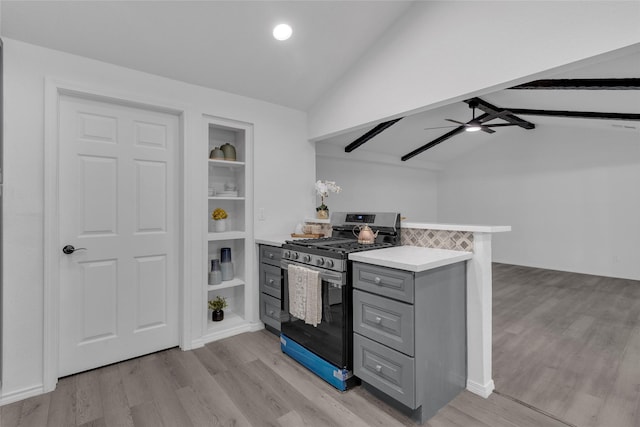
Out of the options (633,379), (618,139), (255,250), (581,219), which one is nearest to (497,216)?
(581,219)

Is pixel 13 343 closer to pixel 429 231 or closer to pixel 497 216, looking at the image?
pixel 429 231

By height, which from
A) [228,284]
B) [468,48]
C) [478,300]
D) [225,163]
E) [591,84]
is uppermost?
[591,84]

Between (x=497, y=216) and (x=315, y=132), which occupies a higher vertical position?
(x=315, y=132)

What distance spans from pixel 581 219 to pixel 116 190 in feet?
25.4

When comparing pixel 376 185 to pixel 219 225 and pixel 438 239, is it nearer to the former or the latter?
pixel 219 225

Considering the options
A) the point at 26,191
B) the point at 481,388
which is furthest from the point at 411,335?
the point at 26,191

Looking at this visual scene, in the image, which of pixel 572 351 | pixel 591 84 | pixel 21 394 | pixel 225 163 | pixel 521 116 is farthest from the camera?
pixel 521 116

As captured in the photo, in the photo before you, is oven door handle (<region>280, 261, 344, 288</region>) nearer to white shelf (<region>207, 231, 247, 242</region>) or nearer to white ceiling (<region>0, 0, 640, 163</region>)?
white shelf (<region>207, 231, 247, 242</region>)

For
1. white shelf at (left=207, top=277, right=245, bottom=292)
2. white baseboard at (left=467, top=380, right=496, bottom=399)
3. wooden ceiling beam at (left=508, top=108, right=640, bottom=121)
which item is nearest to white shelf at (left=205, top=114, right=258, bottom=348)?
white shelf at (left=207, top=277, right=245, bottom=292)

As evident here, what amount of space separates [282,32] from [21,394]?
3196 mm

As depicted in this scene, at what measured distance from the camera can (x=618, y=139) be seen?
5.63 metres

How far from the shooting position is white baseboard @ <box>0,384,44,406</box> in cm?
200

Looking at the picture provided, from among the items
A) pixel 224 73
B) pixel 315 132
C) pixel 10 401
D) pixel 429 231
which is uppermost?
pixel 224 73

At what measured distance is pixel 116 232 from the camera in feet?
8.30
